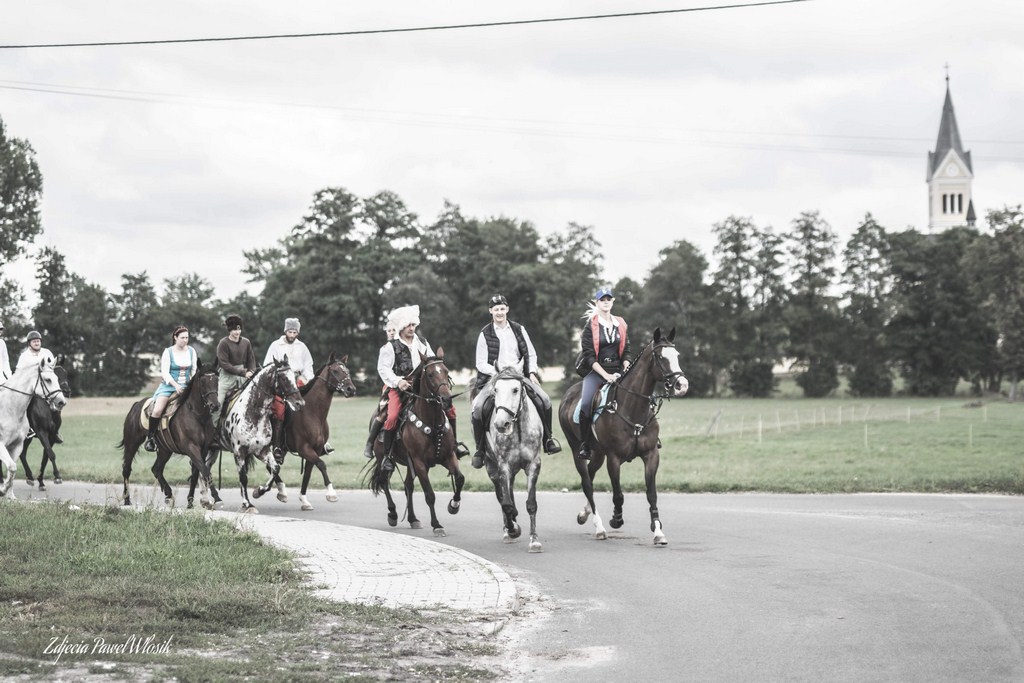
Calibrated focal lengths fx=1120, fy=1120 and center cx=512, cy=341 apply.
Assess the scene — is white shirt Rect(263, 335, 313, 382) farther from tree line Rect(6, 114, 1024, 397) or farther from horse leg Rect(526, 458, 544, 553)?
tree line Rect(6, 114, 1024, 397)

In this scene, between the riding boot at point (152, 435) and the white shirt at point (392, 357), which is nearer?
the white shirt at point (392, 357)

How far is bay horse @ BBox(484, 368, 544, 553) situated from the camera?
42.8ft

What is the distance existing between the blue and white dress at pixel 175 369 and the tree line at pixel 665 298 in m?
69.1

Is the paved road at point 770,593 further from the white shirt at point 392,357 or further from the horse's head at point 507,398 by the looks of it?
the white shirt at point 392,357

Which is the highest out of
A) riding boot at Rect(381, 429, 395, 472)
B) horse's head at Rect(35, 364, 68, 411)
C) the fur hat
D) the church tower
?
the church tower

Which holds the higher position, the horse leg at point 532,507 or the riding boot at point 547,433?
the riding boot at point 547,433

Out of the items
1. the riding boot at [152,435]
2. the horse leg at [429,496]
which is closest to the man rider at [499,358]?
the horse leg at [429,496]

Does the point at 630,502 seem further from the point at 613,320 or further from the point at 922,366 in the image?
the point at 922,366

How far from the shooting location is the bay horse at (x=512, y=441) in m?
13.0

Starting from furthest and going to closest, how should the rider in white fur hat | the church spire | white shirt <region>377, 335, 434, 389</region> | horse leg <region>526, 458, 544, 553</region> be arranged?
the church spire < the rider in white fur hat < white shirt <region>377, 335, 434, 389</region> < horse leg <region>526, 458, 544, 553</region>

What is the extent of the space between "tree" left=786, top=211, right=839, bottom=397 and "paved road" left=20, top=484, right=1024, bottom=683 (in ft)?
243

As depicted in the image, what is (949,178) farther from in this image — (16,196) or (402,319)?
(402,319)

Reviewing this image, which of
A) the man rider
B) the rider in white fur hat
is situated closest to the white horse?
the rider in white fur hat

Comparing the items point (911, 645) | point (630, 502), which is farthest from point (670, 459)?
point (911, 645)
